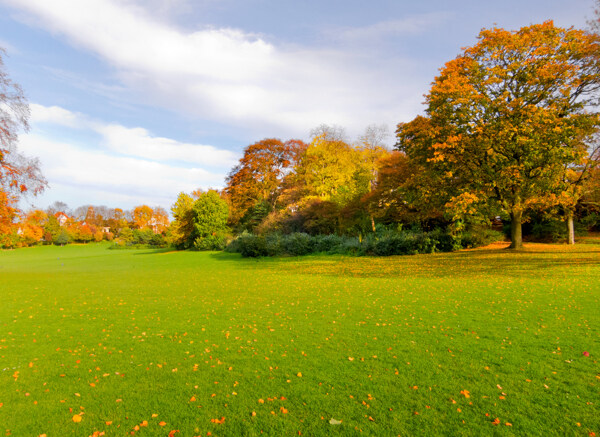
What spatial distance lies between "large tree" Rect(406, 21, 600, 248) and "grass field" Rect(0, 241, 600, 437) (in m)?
7.04

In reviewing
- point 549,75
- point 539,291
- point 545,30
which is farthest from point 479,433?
point 545,30

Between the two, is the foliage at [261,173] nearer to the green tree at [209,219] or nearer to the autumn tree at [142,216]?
the green tree at [209,219]

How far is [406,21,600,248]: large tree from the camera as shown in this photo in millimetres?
15211

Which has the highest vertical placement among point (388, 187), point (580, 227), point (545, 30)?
point (545, 30)

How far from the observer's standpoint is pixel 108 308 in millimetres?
9438

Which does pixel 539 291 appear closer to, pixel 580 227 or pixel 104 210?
pixel 580 227

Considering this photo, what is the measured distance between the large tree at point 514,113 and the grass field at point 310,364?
277 inches

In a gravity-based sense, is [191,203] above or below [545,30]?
below

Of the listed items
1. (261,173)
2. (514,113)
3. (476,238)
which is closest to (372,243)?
(476,238)

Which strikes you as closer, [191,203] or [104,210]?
[191,203]

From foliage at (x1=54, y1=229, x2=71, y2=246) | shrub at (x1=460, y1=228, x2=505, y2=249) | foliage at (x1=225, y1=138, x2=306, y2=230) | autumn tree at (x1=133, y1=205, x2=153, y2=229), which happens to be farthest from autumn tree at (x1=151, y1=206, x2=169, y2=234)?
shrub at (x1=460, y1=228, x2=505, y2=249)

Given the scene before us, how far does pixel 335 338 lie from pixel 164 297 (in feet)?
23.6

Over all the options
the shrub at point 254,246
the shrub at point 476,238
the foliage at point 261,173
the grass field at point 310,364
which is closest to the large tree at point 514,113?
the shrub at point 476,238

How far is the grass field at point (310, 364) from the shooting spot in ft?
11.2
